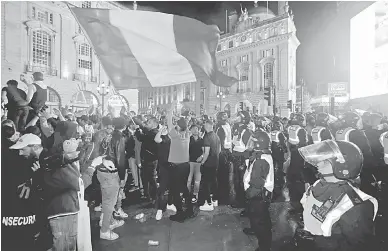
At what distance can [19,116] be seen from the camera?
4543 mm

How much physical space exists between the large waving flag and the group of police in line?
2.17 meters

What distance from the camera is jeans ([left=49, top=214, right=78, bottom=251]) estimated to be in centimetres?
291

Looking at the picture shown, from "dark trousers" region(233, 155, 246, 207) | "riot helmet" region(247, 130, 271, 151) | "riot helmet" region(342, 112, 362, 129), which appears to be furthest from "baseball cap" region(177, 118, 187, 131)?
"riot helmet" region(342, 112, 362, 129)

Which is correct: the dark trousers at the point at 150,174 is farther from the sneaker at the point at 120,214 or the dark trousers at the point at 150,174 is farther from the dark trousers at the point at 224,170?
the dark trousers at the point at 224,170

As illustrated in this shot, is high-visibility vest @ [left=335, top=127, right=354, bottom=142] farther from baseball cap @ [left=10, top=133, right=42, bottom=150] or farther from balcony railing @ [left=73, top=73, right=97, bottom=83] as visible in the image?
balcony railing @ [left=73, top=73, right=97, bottom=83]

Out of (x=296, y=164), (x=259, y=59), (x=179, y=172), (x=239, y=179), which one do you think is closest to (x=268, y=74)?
(x=259, y=59)

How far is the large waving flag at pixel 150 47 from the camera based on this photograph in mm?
4871

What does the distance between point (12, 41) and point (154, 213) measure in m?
22.4

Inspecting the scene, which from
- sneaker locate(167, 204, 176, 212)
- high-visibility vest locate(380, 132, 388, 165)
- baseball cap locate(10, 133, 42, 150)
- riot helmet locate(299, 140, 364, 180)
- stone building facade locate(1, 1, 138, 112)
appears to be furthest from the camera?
stone building facade locate(1, 1, 138, 112)

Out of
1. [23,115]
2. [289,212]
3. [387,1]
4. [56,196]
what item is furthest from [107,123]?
[387,1]

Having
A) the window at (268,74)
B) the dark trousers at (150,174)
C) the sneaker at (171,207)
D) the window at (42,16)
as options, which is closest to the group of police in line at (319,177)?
the sneaker at (171,207)

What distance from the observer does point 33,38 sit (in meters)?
21.9

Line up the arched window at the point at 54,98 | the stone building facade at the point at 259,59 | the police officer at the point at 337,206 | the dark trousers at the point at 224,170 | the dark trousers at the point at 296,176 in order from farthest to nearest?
the stone building facade at the point at 259,59 < the arched window at the point at 54,98 < the dark trousers at the point at 224,170 < the dark trousers at the point at 296,176 < the police officer at the point at 337,206

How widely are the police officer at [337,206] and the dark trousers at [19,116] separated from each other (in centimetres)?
469
